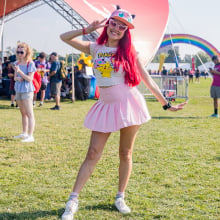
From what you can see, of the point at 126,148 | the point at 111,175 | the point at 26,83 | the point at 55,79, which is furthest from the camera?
the point at 55,79

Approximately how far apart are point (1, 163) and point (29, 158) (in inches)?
17.6

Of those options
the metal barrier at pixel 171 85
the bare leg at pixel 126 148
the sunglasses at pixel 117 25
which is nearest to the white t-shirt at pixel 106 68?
the sunglasses at pixel 117 25

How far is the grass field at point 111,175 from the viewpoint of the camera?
3455 millimetres

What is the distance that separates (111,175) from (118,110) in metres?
1.61

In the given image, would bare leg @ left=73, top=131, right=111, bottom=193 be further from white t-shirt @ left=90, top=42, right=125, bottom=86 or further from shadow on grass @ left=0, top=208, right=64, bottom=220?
white t-shirt @ left=90, top=42, right=125, bottom=86

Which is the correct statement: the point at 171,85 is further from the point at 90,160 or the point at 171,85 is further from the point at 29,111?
the point at 90,160

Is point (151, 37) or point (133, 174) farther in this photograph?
point (151, 37)

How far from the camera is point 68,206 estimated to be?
10.5 feet

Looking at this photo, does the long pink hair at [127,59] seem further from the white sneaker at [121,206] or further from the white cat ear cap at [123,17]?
the white sneaker at [121,206]

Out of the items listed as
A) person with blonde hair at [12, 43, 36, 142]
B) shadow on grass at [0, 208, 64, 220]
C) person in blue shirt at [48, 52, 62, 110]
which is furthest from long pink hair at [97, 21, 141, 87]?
person in blue shirt at [48, 52, 62, 110]

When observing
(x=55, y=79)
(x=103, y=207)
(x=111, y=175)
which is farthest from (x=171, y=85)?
(x=103, y=207)

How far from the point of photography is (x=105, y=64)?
3.16m

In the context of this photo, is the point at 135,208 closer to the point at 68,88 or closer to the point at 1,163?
the point at 1,163

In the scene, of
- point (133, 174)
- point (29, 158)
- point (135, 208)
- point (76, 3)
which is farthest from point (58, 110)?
point (135, 208)
